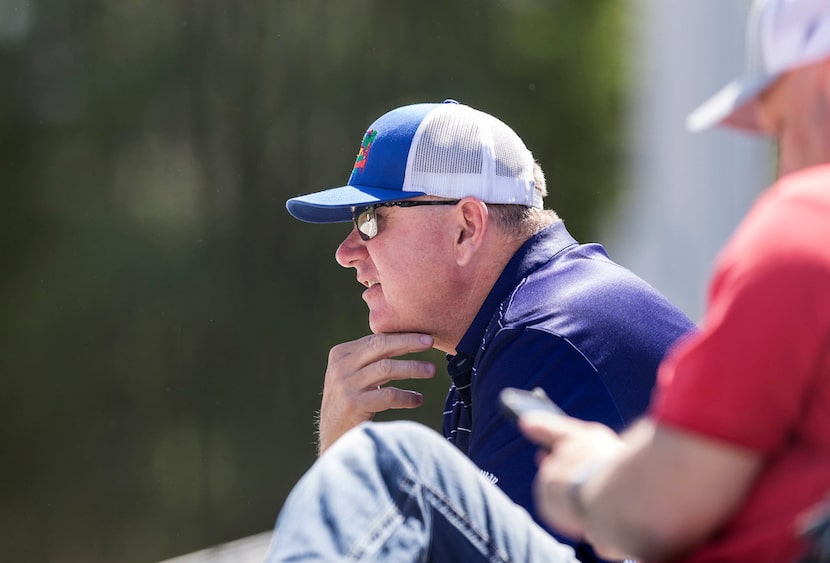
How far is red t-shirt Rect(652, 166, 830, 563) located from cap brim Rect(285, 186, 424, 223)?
57.0 inches

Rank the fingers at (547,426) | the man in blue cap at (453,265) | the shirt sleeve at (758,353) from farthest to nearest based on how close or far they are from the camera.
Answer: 1. the man in blue cap at (453,265)
2. the fingers at (547,426)
3. the shirt sleeve at (758,353)

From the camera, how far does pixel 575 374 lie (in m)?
1.98

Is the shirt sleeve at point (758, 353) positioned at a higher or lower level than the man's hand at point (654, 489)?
higher

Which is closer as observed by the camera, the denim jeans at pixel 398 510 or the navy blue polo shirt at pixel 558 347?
the denim jeans at pixel 398 510

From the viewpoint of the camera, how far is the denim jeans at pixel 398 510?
1.39m

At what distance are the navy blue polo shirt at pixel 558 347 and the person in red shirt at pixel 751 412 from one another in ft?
2.42

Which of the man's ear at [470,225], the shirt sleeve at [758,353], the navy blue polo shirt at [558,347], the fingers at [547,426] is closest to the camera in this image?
the shirt sleeve at [758,353]

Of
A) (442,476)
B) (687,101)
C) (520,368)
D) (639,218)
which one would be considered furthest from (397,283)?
(687,101)

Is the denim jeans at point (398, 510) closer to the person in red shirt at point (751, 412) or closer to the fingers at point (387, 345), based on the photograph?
the person in red shirt at point (751, 412)

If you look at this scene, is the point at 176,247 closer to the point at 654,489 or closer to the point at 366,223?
the point at 366,223

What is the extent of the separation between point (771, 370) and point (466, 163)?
149cm

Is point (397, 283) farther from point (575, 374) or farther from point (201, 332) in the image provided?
point (201, 332)

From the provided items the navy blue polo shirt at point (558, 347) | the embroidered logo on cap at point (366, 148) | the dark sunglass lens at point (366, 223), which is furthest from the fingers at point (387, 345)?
the embroidered logo on cap at point (366, 148)

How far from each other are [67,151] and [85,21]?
0.54 metres
